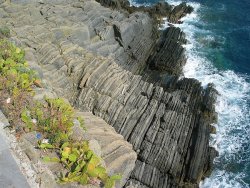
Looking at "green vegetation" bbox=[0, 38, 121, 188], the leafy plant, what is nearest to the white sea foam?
the leafy plant

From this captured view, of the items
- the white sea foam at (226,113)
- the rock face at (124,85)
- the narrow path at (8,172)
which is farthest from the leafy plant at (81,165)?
the white sea foam at (226,113)

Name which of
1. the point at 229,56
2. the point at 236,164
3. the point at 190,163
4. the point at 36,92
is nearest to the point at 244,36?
the point at 229,56

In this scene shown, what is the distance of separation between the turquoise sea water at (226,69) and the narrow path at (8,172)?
17.9m

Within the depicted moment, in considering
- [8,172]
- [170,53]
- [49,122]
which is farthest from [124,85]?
[8,172]

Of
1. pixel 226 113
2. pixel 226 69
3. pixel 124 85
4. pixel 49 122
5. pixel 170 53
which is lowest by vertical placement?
pixel 226 113

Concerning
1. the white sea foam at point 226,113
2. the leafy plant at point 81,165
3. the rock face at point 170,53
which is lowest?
the white sea foam at point 226,113

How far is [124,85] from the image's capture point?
31.8 m

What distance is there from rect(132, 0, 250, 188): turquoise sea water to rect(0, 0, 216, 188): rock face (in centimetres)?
173

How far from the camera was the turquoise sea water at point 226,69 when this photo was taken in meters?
30.5

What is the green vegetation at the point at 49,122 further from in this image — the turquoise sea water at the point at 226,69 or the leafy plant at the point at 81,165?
the turquoise sea water at the point at 226,69

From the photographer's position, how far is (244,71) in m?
41.9

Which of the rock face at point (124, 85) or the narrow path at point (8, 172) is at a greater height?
the narrow path at point (8, 172)

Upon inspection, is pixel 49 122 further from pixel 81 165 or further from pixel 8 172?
pixel 8 172

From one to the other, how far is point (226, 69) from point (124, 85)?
1654cm
